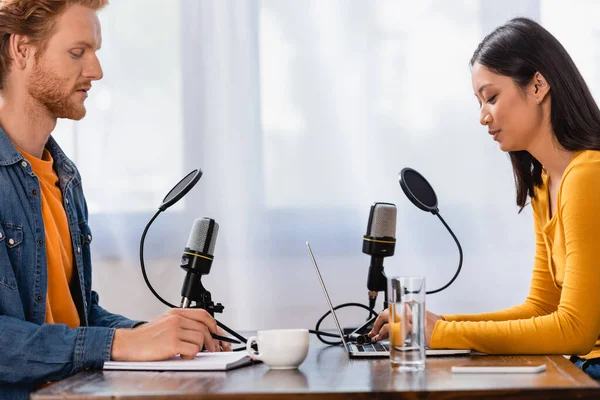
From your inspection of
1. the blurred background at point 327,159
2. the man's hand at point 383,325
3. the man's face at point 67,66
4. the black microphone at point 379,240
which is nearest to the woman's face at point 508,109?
the black microphone at point 379,240

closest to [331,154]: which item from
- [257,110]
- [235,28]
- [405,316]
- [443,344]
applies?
[257,110]

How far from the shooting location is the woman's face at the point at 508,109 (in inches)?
69.3

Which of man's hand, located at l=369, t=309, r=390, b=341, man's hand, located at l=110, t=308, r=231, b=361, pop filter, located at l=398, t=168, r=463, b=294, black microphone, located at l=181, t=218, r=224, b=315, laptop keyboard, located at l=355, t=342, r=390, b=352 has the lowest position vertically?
laptop keyboard, located at l=355, t=342, r=390, b=352

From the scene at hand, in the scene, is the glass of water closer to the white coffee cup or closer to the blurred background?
the white coffee cup

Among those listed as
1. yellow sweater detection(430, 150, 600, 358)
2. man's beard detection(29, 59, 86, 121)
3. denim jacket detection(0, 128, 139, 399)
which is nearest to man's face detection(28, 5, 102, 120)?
man's beard detection(29, 59, 86, 121)

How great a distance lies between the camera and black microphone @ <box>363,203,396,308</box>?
171cm

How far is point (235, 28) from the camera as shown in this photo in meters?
2.49

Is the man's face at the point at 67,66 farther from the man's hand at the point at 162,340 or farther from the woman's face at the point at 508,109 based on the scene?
the woman's face at the point at 508,109

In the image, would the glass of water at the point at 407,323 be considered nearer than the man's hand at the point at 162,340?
Yes

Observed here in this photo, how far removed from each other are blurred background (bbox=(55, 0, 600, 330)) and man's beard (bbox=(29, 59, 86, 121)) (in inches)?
30.1

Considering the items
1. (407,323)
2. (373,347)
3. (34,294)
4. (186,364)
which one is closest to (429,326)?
(373,347)

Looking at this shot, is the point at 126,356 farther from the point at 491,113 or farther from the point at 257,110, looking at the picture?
the point at 257,110

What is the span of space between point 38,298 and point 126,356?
0.33m

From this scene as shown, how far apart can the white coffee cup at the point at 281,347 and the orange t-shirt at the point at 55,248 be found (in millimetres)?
609
